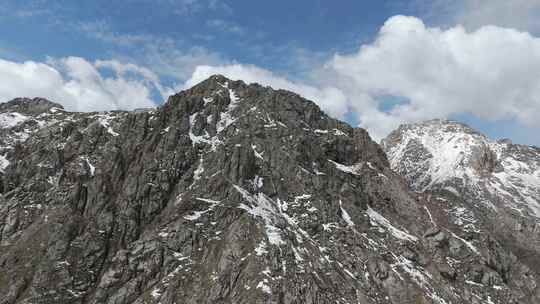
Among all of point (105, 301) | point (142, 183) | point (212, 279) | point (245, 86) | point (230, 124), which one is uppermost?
point (245, 86)

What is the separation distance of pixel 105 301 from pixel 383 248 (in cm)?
6903

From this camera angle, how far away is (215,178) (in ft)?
409

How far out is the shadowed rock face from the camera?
101 meters

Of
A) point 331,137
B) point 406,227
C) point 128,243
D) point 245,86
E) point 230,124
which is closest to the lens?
point 128,243

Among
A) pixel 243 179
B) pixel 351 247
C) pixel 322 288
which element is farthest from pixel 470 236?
pixel 243 179

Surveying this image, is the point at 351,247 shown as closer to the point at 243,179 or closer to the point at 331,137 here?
the point at 243,179

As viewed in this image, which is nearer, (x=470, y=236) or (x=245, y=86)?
(x=470, y=236)

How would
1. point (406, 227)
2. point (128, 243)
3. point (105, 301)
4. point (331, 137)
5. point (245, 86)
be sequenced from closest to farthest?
point (105, 301) → point (128, 243) → point (406, 227) → point (331, 137) → point (245, 86)

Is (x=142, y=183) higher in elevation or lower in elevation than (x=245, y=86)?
lower

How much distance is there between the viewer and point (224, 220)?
114 m

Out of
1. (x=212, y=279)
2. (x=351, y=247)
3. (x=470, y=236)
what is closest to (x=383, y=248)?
(x=351, y=247)

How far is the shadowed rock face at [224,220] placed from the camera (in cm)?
10138

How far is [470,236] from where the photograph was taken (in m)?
137

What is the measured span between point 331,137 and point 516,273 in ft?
228
